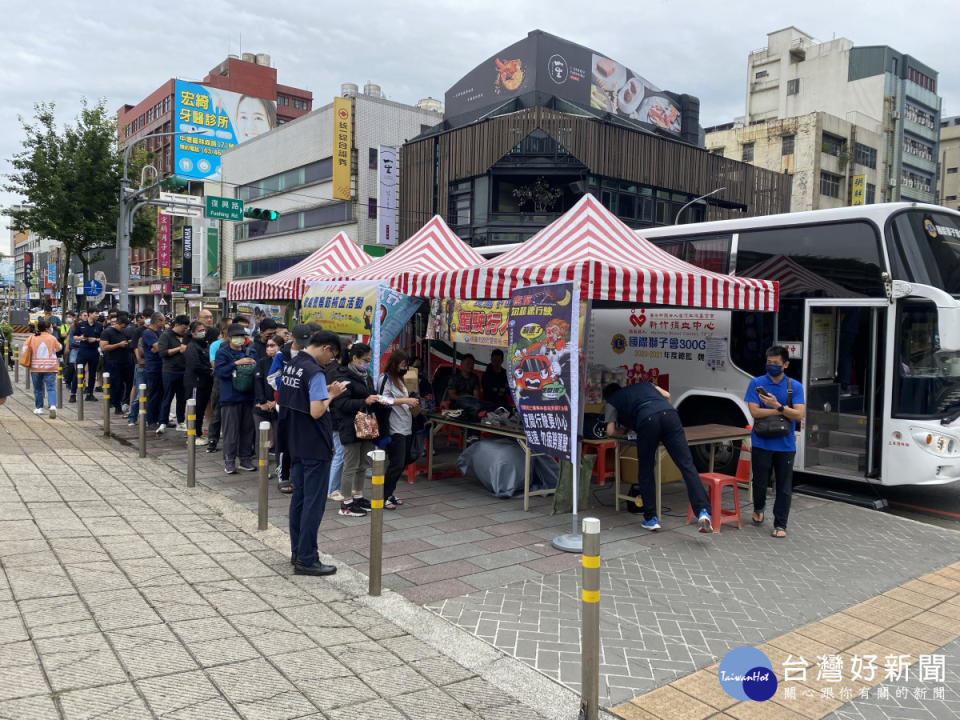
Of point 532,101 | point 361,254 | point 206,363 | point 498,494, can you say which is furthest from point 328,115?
point 498,494

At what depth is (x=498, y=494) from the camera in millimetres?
8352

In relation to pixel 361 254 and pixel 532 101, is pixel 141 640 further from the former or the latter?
pixel 532 101

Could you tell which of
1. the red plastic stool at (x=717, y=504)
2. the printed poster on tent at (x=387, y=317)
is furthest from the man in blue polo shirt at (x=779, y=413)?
the printed poster on tent at (x=387, y=317)

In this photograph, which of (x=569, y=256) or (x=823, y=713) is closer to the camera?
(x=823, y=713)

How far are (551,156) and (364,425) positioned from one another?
27135mm

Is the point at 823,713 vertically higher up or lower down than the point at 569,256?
lower down

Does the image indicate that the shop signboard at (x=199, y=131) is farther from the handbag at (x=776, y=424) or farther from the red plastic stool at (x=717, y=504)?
the handbag at (x=776, y=424)

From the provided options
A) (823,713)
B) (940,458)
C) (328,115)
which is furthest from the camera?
(328,115)

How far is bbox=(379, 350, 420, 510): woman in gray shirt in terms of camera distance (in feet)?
24.5

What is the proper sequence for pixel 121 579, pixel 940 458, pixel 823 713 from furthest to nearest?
1. pixel 940 458
2. pixel 121 579
3. pixel 823 713

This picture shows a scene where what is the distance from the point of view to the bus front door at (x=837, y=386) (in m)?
8.56

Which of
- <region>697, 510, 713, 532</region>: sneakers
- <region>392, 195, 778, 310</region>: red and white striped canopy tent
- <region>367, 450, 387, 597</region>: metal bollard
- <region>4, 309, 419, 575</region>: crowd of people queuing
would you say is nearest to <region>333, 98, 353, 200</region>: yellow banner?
<region>4, 309, 419, 575</region>: crowd of people queuing

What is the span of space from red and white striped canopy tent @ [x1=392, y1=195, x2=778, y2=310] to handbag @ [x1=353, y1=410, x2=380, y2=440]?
1692 mm

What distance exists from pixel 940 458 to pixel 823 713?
5.22m
